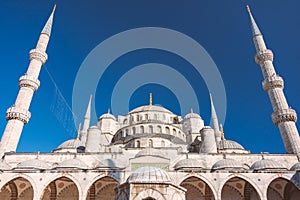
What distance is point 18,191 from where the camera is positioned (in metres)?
17.8

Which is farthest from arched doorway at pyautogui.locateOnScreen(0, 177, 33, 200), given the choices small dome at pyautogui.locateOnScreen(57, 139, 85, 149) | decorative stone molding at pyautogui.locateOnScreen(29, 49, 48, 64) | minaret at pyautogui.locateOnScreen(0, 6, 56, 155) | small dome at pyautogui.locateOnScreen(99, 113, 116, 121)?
small dome at pyautogui.locateOnScreen(99, 113, 116, 121)

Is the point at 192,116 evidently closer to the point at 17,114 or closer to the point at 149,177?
the point at 17,114

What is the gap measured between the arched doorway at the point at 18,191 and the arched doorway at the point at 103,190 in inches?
175

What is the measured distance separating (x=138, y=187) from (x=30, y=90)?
1967cm

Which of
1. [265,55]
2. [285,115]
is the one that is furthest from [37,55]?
[285,115]

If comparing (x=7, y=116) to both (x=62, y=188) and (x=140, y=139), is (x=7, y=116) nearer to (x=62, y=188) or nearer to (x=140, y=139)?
(x=62, y=188)

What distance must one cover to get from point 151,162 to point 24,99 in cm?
1331

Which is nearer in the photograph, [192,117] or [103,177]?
[103,177]

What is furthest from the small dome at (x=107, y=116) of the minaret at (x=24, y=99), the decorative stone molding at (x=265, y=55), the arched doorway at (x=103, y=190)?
the decorative stone molding at (x=265, y=55)

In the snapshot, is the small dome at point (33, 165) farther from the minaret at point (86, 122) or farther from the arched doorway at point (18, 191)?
the minaret at point (86, 122)

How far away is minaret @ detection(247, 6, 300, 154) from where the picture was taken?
2034 cm

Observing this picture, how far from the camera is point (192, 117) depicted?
28703 mm

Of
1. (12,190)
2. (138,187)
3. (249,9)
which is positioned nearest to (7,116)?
(12,190)

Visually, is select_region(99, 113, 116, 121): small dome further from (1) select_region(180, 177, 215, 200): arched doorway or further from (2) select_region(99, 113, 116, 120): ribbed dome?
(1) select_region(180, 177, 215, 200): arched doorway
